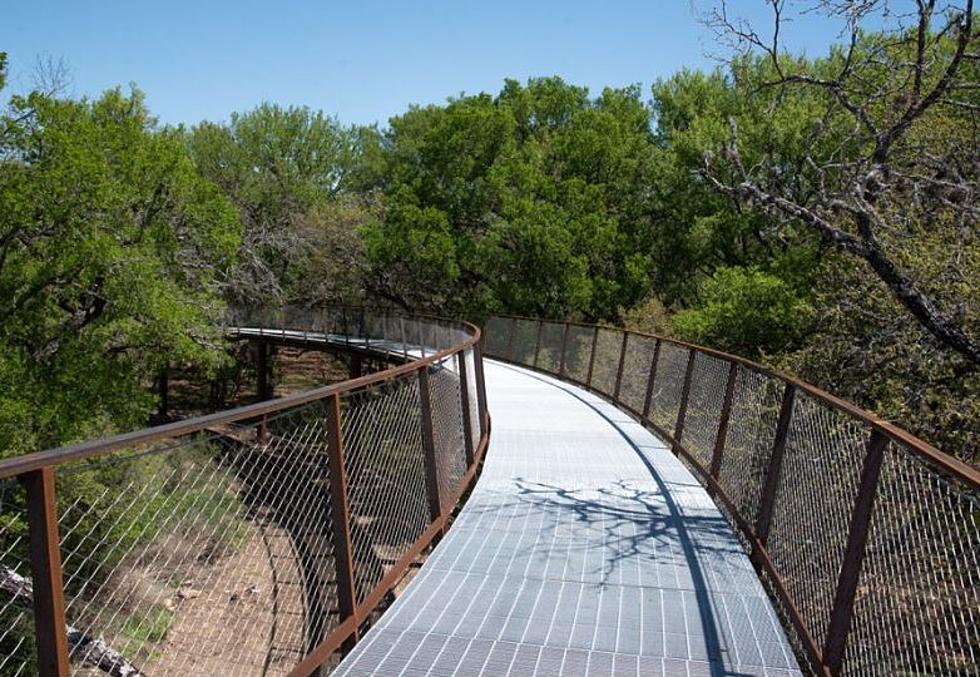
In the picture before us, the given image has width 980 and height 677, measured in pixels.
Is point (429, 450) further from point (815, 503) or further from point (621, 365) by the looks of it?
point (621, 365)

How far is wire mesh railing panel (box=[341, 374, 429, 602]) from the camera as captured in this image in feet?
16.1

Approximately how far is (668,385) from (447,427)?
4.51 meters

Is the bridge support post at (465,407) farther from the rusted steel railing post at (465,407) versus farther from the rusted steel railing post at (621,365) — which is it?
the rusted steel railing post at (621,365)

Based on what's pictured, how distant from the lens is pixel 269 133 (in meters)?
45.1

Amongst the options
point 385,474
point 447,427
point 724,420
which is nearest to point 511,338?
point 724,420

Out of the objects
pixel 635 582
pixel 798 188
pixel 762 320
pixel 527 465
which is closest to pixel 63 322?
pixel 527 465

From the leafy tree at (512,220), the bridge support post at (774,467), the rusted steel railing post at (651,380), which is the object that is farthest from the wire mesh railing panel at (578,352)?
the leafy tree at (512,220)

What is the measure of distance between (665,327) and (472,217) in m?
10.7

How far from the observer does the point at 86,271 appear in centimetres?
1758

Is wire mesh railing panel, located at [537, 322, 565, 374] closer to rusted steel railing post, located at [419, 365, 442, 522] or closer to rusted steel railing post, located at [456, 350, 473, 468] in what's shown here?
rusted steel railing post, located at [456, 350, 473, 468]

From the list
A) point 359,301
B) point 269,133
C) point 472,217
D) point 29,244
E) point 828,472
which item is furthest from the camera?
point 269,133

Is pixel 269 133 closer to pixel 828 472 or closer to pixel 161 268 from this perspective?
pixel 161 268

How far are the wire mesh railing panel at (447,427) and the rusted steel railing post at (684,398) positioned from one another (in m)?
2.67

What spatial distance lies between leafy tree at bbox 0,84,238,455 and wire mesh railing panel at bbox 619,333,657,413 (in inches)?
426
